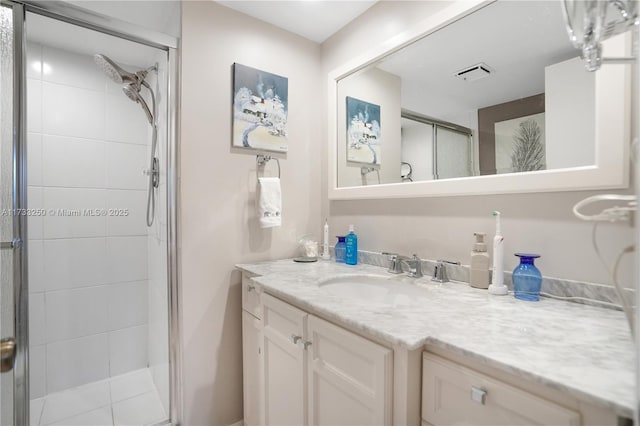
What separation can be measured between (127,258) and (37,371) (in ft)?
2.59

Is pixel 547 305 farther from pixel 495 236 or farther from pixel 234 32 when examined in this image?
pixel 234 32

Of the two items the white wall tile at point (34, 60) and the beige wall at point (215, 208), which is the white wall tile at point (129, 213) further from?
the beige wall at point (215, 208)

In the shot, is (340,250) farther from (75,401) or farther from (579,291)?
(75,401)

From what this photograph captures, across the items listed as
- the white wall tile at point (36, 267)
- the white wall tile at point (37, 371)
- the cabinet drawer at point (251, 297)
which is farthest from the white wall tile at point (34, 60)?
the cabinet drawer at point (251, 297)

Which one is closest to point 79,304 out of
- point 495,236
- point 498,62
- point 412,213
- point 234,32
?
point 234,32

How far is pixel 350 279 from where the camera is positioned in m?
1.40

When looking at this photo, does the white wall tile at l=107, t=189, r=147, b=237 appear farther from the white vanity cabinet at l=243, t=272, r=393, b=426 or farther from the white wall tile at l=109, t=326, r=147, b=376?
the white vanity cabinet at l=243, t=272, r=393, b=426

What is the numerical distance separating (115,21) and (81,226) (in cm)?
131

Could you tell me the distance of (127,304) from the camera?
7.00 feet

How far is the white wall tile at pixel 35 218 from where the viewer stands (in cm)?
179

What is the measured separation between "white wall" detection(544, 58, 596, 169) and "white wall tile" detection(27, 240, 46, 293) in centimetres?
263

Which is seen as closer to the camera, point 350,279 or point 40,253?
point 350,279

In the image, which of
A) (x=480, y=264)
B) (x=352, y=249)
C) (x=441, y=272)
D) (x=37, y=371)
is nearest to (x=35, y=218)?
(x=37, y=371)

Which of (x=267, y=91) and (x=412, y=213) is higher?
(x=267, y=91)
